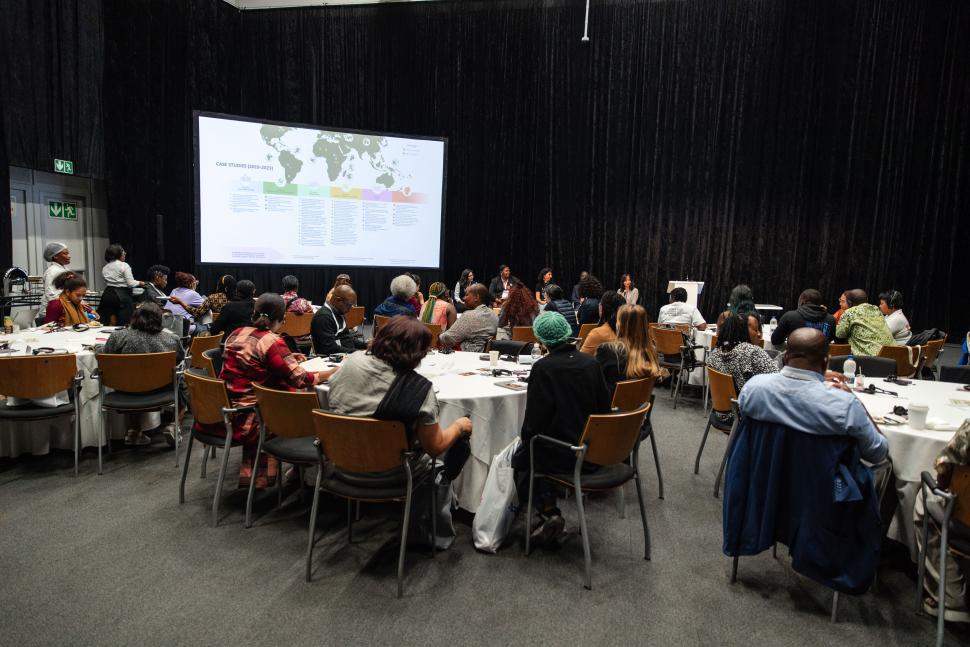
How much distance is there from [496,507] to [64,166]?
359 inches

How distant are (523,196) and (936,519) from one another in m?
10.2

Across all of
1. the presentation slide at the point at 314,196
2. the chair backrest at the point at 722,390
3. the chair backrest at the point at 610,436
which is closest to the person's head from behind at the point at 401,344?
the chair backrest at the point at 610,436

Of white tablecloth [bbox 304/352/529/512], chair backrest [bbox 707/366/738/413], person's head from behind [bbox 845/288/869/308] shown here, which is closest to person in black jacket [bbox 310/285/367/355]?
white tablecloth [bbox 304/352/529/512]

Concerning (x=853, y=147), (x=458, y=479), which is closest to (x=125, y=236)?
(x=458, y=479)

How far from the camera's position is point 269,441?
11.5ft

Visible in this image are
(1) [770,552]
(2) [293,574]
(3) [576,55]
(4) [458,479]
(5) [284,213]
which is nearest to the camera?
(2) [293,574]

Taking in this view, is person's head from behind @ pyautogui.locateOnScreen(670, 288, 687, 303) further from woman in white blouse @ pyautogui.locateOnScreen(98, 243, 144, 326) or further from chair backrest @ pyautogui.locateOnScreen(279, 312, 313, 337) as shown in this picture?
woman in white blouse @ pyautogui.locateOnScreen(98, 243, 144, 326)

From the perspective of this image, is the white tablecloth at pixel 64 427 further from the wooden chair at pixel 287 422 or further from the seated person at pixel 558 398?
the seated person at pixel 558 398

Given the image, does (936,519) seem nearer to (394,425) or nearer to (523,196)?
(394,425)

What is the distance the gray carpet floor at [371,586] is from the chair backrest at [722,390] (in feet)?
2.30

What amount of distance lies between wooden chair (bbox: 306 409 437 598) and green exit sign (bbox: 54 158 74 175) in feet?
28.1

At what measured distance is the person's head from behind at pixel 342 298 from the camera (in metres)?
5.01

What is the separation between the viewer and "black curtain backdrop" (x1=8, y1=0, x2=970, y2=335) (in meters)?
10.2

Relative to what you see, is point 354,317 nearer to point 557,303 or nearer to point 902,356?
point 557,303
